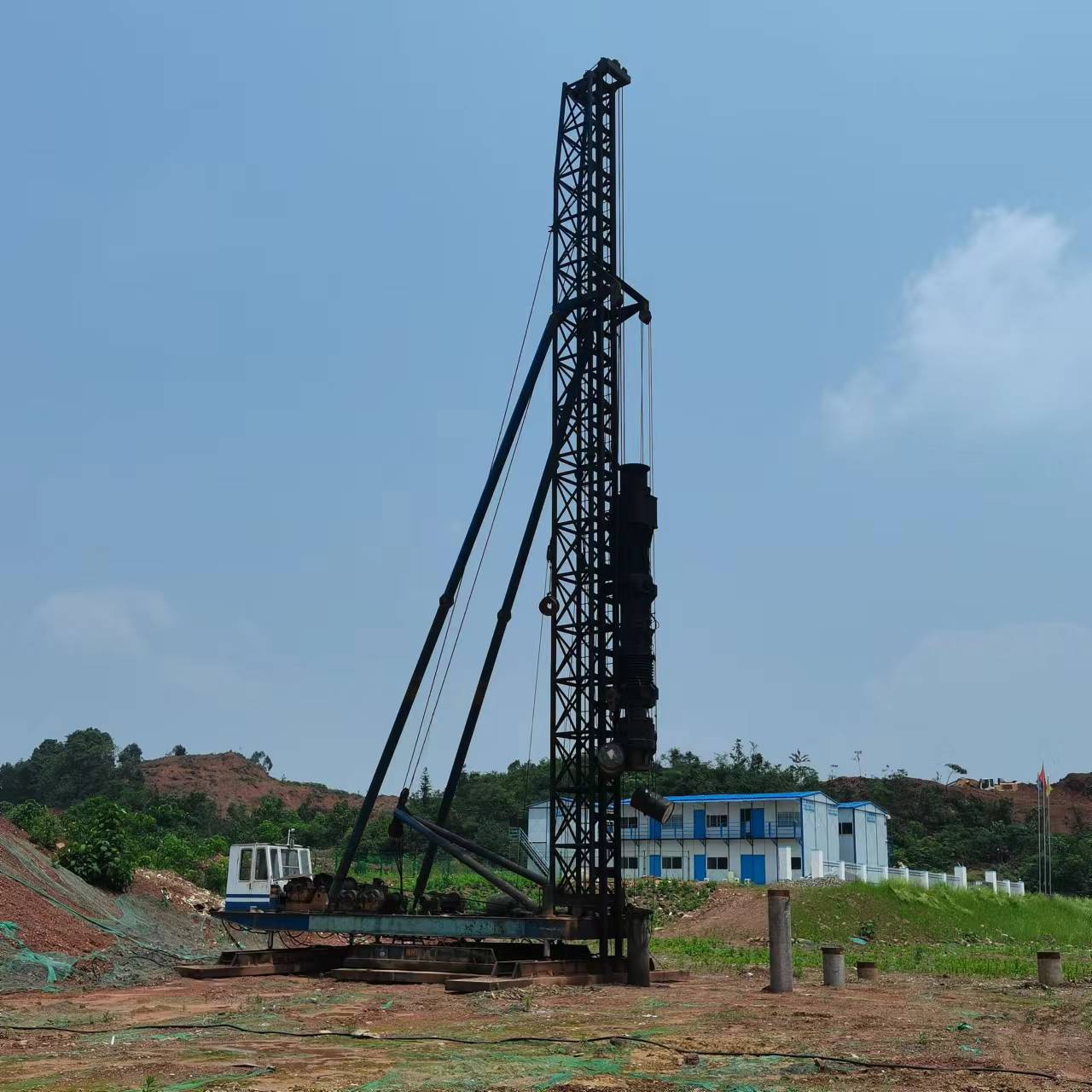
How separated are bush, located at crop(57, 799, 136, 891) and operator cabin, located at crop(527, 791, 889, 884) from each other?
24966 mm

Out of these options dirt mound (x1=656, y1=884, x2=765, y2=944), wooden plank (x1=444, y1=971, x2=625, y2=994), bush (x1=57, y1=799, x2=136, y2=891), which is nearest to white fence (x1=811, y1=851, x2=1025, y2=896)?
dirt mound (x1=656, y1=884, x2=765, y2=944)

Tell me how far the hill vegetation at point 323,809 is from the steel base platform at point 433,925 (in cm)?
1214

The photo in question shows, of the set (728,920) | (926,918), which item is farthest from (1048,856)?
(728,920)

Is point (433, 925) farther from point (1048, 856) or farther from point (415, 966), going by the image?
point (1048, 856)

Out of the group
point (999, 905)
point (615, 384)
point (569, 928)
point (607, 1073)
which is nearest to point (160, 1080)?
point (607, 1073)

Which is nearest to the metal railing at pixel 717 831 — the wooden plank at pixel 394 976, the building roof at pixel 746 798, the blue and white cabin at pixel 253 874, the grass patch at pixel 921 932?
the building roof at pixel 746 798

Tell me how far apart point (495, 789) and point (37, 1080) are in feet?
275

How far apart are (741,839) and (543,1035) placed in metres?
46.2

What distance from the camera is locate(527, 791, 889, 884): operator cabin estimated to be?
56062 mm

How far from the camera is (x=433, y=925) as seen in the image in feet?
70.4

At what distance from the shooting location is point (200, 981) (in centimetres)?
2083

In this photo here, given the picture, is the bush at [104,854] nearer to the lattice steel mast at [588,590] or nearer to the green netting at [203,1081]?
the lattice steel mast at [588,590]

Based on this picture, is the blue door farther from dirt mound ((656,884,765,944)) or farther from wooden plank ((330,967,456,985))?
wooden plank ((330,967,456,985))

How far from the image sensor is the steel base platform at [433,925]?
20562 millimetres
